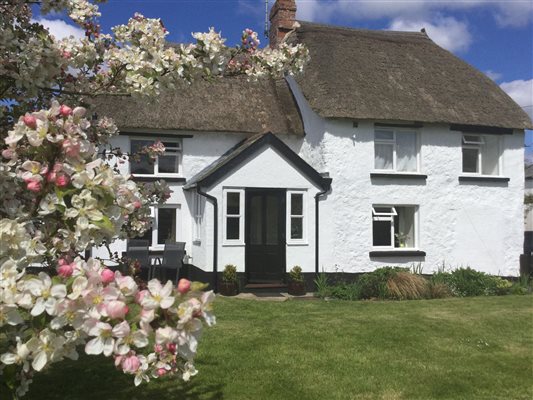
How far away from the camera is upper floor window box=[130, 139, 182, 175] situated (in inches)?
579

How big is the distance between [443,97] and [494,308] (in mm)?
7273

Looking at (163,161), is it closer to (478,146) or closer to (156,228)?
(156,228)

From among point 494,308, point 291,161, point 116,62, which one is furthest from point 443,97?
point 116,62

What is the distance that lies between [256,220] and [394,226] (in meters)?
4.30

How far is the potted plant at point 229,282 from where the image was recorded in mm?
12617

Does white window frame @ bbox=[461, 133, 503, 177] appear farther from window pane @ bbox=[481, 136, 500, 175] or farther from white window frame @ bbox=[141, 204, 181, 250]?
white window frame @ bbox=[141, 204, 181, 250]

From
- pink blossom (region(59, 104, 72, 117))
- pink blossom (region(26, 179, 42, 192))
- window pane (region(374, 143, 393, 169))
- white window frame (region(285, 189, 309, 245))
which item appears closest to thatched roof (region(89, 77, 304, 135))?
window pane (region(374, 143, 393, 169))

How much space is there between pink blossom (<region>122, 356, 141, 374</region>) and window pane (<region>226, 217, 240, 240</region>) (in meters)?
10.9

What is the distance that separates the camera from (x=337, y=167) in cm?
1431

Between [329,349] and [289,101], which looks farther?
[289,101]

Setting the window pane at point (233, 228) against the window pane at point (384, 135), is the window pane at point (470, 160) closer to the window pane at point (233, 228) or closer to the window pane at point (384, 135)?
the window pane at point (384, 135)

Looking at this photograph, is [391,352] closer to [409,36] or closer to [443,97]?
[443,97]

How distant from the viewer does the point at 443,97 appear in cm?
1577

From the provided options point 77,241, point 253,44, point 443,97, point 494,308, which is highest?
point 443,97
